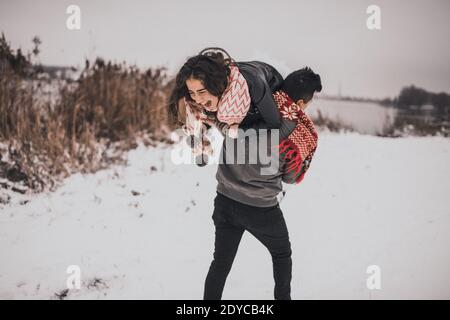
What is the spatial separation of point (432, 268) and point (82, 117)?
4.41 m

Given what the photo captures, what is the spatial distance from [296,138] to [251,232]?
45 cm

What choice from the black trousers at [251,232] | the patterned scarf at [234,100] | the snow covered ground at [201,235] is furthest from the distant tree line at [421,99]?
the patterned scarf at [234,100]

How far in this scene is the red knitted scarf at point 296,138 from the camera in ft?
4.16

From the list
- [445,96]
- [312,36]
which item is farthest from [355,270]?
[445,96]

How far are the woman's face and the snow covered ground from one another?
4.74 feet

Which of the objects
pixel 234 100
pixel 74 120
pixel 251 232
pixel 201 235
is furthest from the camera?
pixel 74 120

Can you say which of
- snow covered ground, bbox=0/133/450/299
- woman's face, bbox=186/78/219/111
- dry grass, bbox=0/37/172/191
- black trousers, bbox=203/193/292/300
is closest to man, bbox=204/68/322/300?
black trousers, bbox=203/193/292/300

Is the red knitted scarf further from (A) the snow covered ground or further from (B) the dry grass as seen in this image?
(B) the dry grass

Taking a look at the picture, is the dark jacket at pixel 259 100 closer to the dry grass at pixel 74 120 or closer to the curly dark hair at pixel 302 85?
the curly dark hair at pixel 302 85

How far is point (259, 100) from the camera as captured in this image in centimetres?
124

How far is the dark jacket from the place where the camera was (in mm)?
1236

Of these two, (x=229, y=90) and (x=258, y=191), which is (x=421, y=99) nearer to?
(x=258, y=191)

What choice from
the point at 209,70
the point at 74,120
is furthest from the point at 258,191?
the point at 74,120
